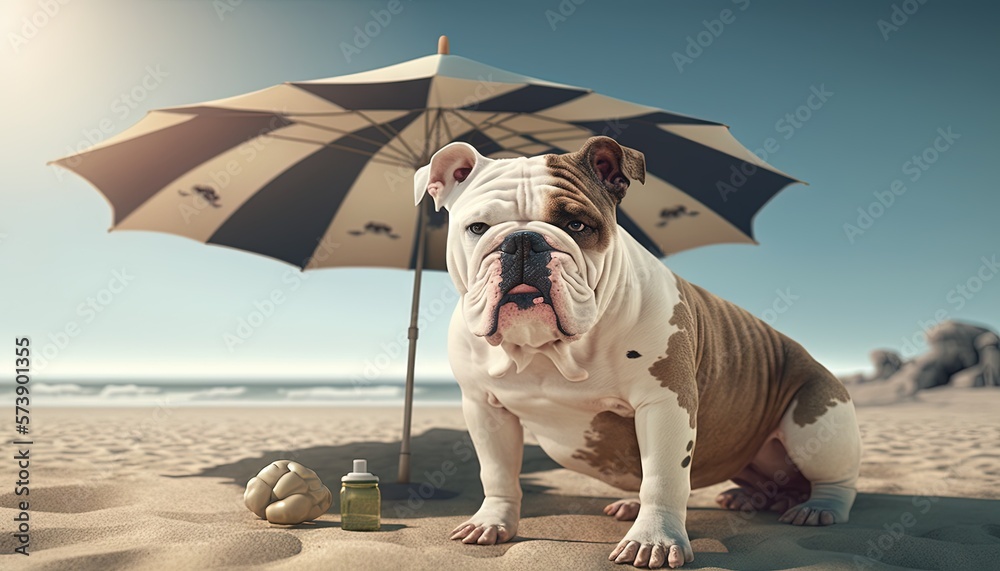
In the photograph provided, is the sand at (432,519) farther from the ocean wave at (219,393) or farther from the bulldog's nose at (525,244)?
the ocean wave at (219,393)

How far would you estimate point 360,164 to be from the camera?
459cm

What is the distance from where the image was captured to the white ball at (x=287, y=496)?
2773mm

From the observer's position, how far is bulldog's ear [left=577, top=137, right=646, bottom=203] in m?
2.28

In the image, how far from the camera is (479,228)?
2189 mm

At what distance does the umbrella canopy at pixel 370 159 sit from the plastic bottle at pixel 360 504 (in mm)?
1698

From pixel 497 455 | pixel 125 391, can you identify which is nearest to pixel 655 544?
pixel 497 455

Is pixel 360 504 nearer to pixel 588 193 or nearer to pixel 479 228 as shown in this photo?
pixel 479 228

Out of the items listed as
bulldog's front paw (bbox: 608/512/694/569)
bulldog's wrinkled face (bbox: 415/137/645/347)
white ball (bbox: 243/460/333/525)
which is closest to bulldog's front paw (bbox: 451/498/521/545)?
bulldog's front paw (bbox: 608/512/694/569)

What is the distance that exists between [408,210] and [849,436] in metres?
3.10

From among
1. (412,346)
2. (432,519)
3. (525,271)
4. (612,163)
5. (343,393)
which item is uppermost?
(612,163)

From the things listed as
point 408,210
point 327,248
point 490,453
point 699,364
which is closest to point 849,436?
point 699,364

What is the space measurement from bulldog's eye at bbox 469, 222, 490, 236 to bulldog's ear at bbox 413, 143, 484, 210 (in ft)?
0.85

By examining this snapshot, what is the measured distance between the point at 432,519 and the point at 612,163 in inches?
67.4

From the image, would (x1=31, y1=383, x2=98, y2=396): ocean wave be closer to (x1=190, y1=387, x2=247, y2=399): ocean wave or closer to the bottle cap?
(x1=190, y1=387, x2=247, y2=399): ocean wave
